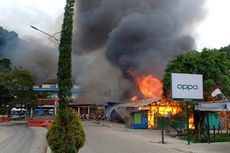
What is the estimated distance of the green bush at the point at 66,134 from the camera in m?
11.6

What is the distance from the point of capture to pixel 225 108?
20.7 metres

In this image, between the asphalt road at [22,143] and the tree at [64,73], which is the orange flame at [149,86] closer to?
the asphalt road at [22,143]

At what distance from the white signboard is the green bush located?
1411 cm

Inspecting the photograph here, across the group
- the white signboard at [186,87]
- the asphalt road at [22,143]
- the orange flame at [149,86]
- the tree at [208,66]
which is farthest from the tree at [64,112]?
the orange flame at [149,86]

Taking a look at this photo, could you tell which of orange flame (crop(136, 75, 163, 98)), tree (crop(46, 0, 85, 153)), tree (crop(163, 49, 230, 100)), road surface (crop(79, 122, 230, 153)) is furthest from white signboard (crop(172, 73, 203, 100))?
orange flame (crop(136, 75, 163, 98))

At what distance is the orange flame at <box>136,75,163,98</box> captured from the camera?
173ft

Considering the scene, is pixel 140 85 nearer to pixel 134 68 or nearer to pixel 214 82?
pixel 134 68

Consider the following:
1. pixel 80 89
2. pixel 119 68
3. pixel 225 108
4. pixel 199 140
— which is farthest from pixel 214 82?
pixel 80 89

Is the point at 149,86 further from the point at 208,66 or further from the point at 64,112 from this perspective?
the point at 64,112

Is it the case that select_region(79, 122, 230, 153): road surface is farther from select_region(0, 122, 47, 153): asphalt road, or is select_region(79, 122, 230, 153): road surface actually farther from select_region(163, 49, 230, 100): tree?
select_region(163, 49, 230, 100): tree

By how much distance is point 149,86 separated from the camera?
5531cm

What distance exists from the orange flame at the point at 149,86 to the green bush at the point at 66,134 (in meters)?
40.4

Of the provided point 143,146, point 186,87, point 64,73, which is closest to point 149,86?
point 186,87

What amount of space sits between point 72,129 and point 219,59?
24.2m
